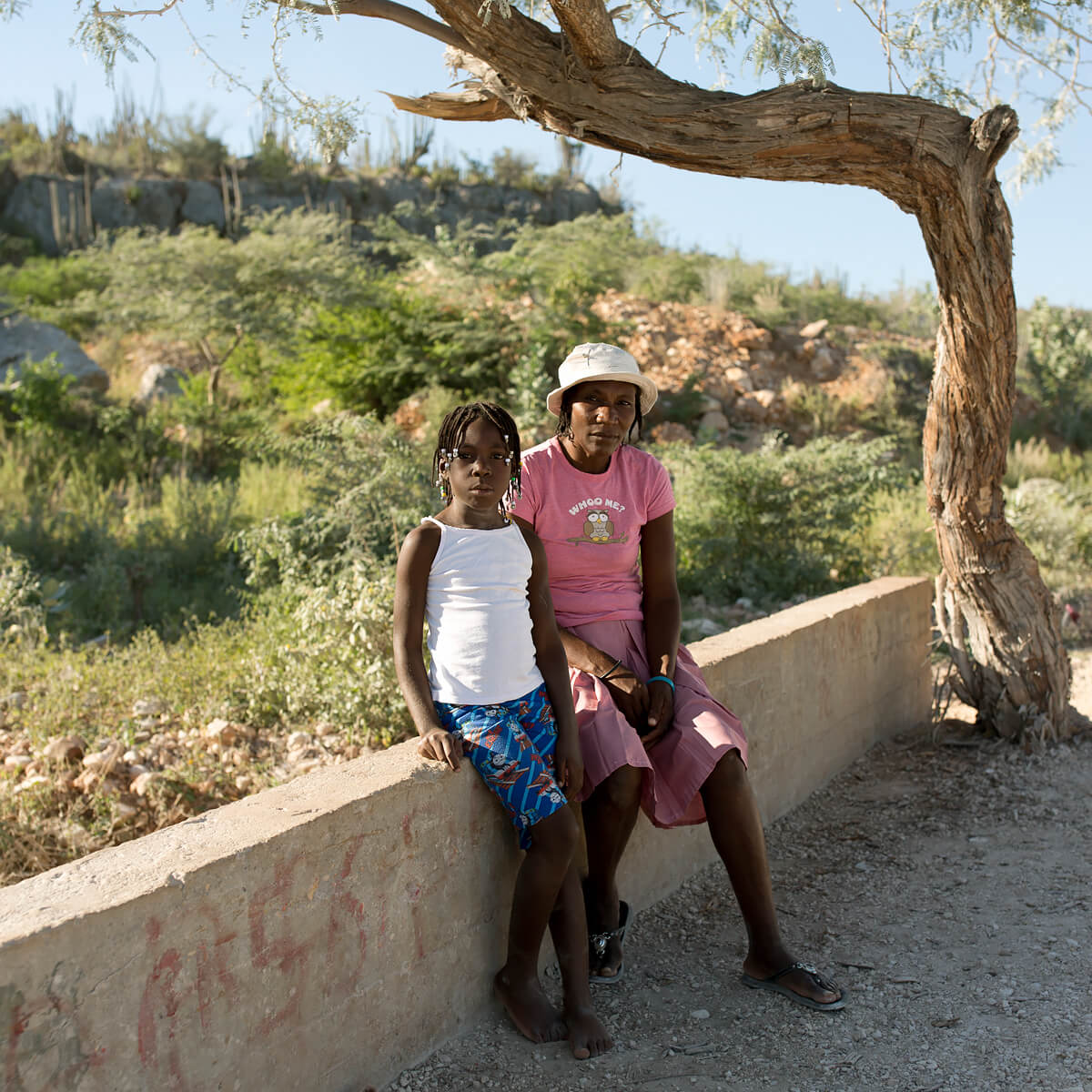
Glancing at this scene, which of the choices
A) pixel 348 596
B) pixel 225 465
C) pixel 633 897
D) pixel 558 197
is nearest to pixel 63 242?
pixel 558 197

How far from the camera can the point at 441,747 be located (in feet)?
8.46

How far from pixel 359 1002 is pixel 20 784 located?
7.14 feet

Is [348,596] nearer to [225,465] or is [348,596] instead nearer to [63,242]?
[225,465]

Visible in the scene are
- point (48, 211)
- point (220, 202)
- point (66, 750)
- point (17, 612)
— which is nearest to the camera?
point (66, 750)

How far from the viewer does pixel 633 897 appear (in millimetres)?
3438

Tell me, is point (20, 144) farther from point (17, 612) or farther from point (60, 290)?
point (17, 612)

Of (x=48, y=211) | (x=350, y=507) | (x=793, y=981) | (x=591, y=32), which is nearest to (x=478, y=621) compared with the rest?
(x=793, y=981)

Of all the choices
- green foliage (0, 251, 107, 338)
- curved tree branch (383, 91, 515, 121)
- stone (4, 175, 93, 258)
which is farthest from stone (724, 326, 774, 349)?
stone (4, 175, 93, 258)

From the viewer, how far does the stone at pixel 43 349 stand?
1235 cm

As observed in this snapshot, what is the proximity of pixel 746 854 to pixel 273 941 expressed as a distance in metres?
1.35

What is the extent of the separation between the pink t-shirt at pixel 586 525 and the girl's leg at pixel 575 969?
2.74ft

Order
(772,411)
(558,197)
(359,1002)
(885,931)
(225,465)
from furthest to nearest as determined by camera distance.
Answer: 1. (558,197)
2. (772,411)
3. (225,465)
4. (885,931)
5. (359,1002)

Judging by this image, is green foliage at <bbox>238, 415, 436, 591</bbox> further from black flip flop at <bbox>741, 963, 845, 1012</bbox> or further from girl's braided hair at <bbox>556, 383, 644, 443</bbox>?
black flip flop at <bbox>741, 963, 845, 1012</bbox>

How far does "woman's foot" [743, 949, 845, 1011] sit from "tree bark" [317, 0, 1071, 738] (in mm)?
2465
